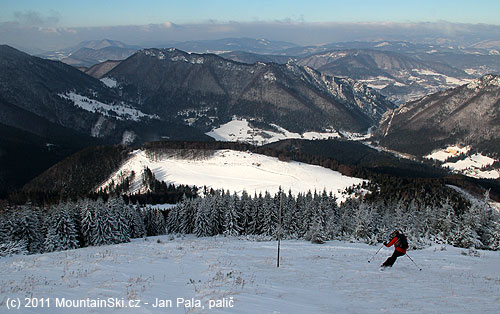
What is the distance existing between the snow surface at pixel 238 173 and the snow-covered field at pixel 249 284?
97696mm

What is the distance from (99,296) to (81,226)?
48.4 meters

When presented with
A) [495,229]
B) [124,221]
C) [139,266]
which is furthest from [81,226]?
[495,229]

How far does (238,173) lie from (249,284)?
13180cm

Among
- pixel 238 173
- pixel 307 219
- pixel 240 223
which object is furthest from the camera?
pixel 238 173

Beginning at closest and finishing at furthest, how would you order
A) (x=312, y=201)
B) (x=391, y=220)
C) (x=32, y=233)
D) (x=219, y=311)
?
1. (x=219, y=311)
2. (x=32, y=233)
3. (x=391, y=220)
4. (x=312, y=201)

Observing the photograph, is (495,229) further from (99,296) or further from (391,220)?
(99,296)

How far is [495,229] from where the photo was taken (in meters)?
45.8

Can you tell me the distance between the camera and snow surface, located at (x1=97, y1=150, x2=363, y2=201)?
427 feet

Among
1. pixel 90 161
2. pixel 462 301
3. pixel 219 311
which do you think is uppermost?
pixel 219 311

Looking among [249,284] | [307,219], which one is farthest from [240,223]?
[249,284]

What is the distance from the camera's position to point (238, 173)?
485 ft

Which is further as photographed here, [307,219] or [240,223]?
[240,223]

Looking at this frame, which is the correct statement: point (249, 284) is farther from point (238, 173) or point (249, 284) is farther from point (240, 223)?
point (238, 173)

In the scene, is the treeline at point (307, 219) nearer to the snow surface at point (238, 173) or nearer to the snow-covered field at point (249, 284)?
the snow-covered field at point (249, 284)
